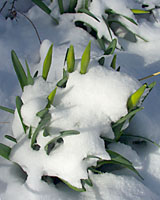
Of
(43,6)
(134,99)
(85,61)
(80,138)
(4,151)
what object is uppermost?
(43,6)

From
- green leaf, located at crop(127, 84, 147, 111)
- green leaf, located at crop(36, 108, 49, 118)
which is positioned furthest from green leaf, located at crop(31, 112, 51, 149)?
green leaf, located at crop(127, 84, 147, 111)

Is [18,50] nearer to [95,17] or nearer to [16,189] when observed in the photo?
[95,17]

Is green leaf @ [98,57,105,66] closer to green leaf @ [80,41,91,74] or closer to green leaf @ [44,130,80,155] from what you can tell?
green leaf @ [80,41,91,74]

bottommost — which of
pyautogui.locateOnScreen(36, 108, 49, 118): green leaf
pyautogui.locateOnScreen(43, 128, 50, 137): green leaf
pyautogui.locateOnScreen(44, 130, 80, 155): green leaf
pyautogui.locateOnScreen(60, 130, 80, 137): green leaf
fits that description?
pyautogui.locateOnScreen(44, 130, 80, 155): green leaf

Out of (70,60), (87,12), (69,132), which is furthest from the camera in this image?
(87,12)

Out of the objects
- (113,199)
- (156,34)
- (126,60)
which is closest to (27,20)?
(126,60)

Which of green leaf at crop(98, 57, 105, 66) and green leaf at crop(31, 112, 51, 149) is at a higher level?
green leaf at crop(98, 57, 105, 66)

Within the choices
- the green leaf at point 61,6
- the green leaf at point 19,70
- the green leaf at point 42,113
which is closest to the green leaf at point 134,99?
the green leaf at point 42,113

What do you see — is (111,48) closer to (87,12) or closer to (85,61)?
(85,61)

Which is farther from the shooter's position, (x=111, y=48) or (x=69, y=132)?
(x=111, y=48)

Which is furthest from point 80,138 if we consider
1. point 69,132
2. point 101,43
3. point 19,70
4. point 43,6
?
point 43,6

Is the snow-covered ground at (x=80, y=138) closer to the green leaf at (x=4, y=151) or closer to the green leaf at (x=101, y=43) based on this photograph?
the green leaf at (x=4, y=151)
